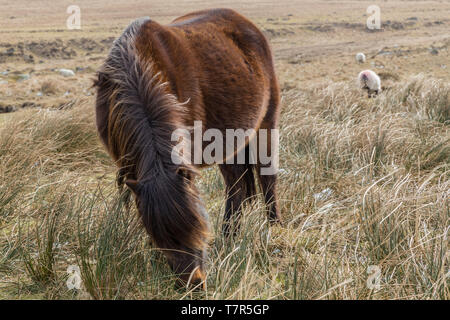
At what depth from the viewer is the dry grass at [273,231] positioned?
2.16m

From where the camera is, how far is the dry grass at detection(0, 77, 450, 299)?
7.10ft

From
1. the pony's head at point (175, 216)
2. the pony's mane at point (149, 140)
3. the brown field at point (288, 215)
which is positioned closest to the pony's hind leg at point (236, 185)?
the brown field at point (288, 215)

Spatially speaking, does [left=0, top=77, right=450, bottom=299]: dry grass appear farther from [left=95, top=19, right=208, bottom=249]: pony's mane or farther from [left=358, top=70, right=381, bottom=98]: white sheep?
[left=358, top=70, right=381, bottom=98]: white sheep

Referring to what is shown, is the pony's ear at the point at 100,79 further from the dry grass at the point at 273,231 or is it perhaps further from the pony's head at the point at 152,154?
the dry grass at the point at 273,231

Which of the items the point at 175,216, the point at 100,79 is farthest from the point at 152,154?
the point at 100,79

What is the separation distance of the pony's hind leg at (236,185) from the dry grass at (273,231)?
0.65ft

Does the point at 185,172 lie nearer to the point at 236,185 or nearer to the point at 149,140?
the point at 149,140

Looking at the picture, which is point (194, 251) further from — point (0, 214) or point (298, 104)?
point (298, 104)

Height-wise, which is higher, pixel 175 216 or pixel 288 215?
pixel 175 216

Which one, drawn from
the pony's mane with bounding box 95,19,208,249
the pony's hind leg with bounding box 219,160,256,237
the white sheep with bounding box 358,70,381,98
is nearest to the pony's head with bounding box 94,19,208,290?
the pony's mane with bounding box 95,19,208,249

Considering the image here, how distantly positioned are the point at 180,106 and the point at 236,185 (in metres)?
1.37

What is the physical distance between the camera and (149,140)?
193 cm

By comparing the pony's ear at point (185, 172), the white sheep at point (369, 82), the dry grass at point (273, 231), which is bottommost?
the dry grass at point (273, 231)
